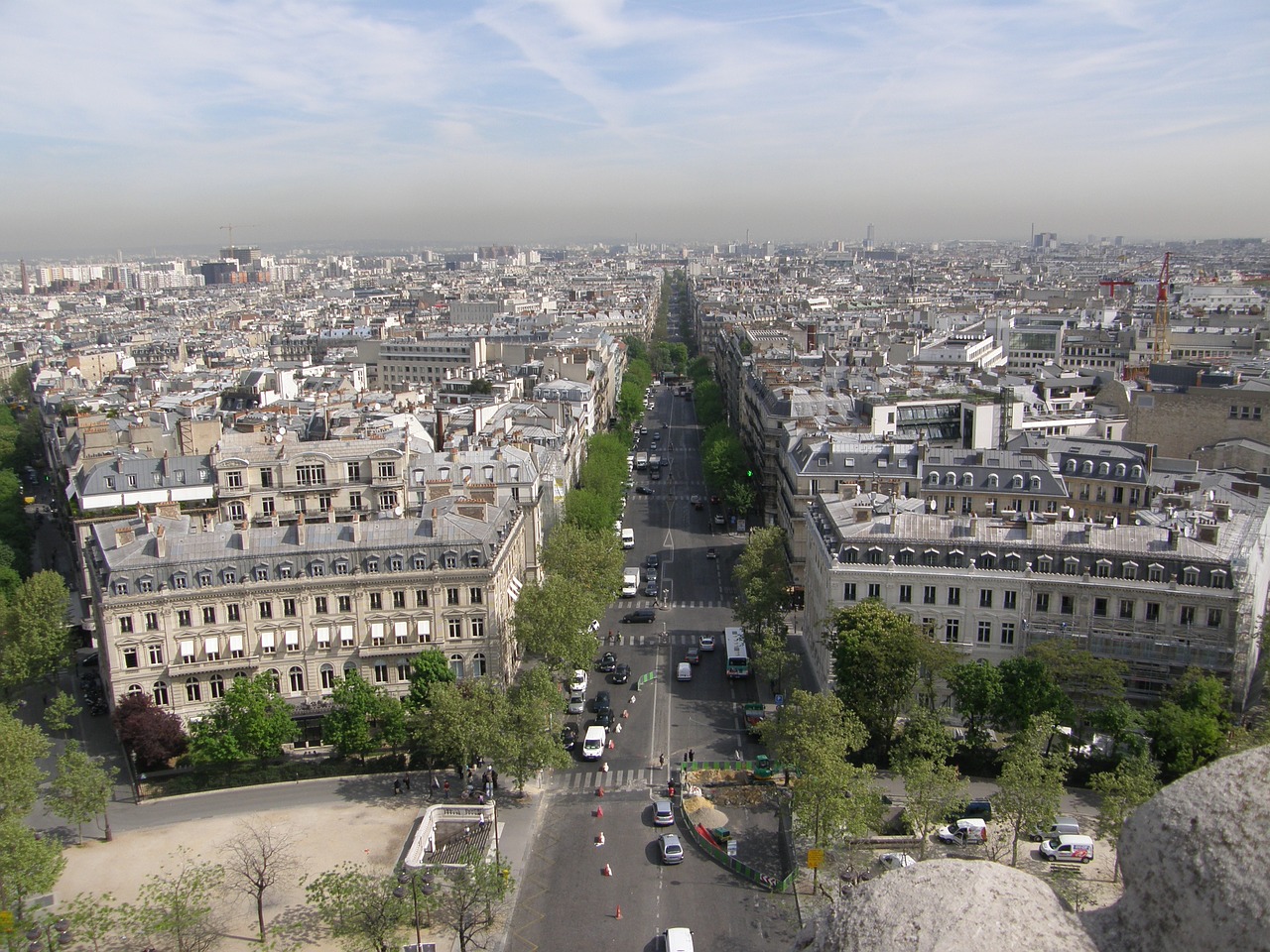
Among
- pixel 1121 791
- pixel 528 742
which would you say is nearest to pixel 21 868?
pixel 528 742

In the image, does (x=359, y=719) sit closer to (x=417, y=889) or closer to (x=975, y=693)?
(x=417, y=889)

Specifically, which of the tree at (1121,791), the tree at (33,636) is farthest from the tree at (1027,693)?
the tree at (33,636)

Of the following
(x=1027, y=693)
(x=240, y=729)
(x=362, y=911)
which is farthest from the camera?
(x=240, y=729)

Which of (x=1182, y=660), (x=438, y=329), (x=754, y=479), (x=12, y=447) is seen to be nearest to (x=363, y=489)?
(x=754, y=479)

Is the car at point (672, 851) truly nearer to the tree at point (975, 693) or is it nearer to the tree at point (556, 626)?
the tree at point (975, 693)

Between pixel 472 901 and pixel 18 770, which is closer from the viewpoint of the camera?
pixel 472 901

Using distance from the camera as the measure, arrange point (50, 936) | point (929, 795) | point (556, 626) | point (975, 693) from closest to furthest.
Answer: point (50, 936)
point (929, 795)
point (975, 693)
point (556, 626)
